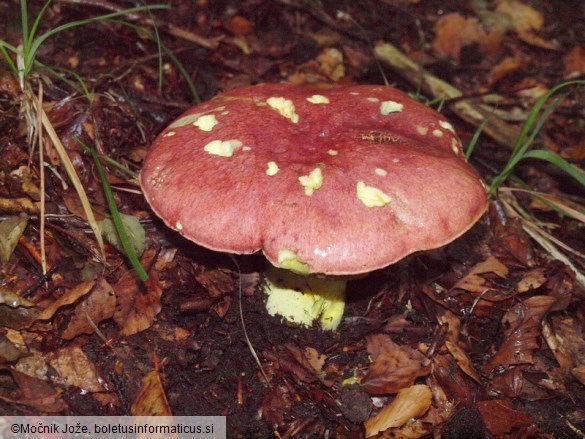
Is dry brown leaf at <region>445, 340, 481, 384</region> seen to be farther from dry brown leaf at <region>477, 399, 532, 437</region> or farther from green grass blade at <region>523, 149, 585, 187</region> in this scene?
green grass blade at <region>523, 149, 585, 187</region>

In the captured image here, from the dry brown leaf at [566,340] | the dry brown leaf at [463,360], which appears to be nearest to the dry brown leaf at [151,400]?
the dry brown leaf at [463,360]

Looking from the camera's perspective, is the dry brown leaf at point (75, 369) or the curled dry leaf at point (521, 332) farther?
the curled dry leaf at point (521, 332)

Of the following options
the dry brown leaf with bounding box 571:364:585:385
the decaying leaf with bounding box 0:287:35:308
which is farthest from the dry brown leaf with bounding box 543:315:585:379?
the decaying leaf with bounding box 0:287:35:308

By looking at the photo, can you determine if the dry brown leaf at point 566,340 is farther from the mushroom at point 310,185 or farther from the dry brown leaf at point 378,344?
the mushroom at point 310,185

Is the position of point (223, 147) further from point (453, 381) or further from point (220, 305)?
point (453, 381)

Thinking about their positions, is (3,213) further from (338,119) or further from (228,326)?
(338,119)
